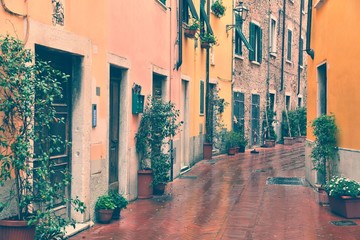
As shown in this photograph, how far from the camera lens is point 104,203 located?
7848 millimetres

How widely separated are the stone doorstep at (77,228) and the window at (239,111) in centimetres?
1324

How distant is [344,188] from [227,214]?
1.94 meters

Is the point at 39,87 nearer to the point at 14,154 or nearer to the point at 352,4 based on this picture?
the point at 14,154

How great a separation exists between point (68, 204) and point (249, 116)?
599 inches

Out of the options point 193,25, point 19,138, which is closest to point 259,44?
point 193,25

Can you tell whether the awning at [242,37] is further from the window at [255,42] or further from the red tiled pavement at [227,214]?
the red tiled pavement at [227,214]

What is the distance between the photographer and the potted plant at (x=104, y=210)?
7.82 metres

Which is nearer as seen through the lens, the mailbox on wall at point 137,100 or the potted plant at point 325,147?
the mailbox on wall at point 137,100

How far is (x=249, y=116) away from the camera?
2197cm

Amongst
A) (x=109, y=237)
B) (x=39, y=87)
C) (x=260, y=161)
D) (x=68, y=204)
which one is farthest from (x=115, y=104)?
(x=260, y=161)

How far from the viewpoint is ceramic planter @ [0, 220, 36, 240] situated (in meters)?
5.13

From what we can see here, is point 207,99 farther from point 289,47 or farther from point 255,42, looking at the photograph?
point 289,47

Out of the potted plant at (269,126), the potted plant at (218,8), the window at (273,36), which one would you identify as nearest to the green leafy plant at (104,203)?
the potted plant at (218,8)

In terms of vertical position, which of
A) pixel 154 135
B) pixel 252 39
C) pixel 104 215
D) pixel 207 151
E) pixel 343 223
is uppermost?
pixel 252 39
